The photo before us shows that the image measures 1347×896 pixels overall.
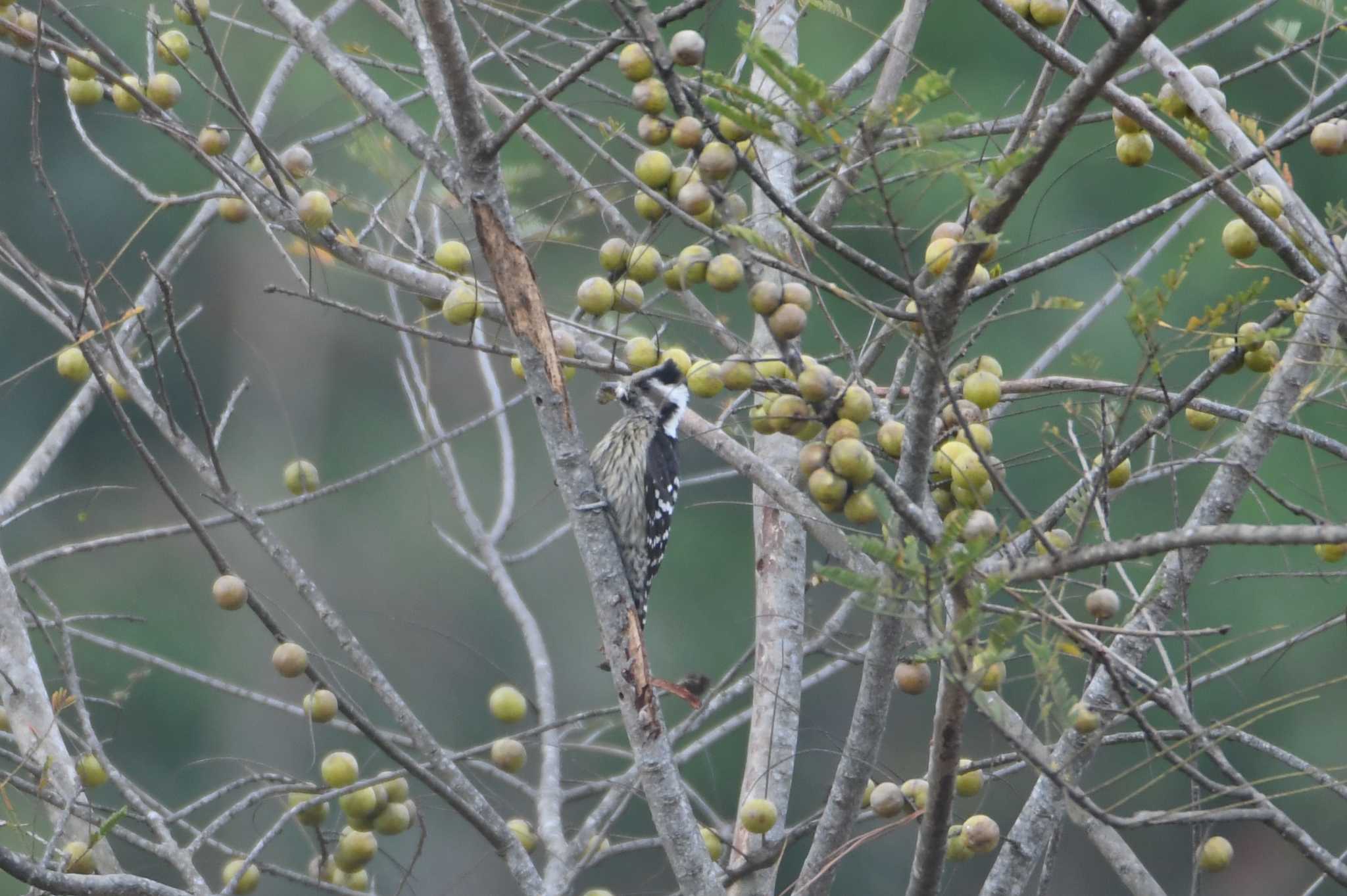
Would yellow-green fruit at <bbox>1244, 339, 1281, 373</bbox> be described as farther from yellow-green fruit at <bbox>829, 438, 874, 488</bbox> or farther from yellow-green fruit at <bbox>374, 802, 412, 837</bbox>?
yellow-green fruit at <bbox>374, 802, 412, 837</bbox>

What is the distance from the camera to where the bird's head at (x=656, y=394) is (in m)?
2.92

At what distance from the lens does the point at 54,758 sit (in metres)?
2.16

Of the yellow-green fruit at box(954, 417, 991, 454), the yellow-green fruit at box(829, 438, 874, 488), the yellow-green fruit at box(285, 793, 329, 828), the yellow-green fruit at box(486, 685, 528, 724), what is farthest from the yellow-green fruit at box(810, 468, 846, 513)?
the yellow-green fruit at box(486, 685, 528, 724)

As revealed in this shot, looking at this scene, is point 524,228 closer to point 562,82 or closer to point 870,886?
point 562,82

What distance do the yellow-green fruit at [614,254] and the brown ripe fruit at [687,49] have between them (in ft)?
1.61

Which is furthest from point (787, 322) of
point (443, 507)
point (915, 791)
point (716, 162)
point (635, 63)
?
point (443, 507)

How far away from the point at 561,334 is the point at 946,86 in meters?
1.33

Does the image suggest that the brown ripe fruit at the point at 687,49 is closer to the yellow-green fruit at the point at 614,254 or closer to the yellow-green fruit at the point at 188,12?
the yellow-green fruit at the point at 614,254

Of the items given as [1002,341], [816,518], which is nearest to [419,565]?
[1002,341]

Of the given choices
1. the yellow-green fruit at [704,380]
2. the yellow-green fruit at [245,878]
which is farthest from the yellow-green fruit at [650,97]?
the yellow-green fruit at [245,878]

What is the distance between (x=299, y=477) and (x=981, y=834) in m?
1.59

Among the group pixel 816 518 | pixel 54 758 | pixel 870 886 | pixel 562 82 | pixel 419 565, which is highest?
pixel 562 82

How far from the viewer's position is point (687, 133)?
203 cm

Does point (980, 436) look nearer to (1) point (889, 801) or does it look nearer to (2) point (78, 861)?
(1) point (889, 801)
